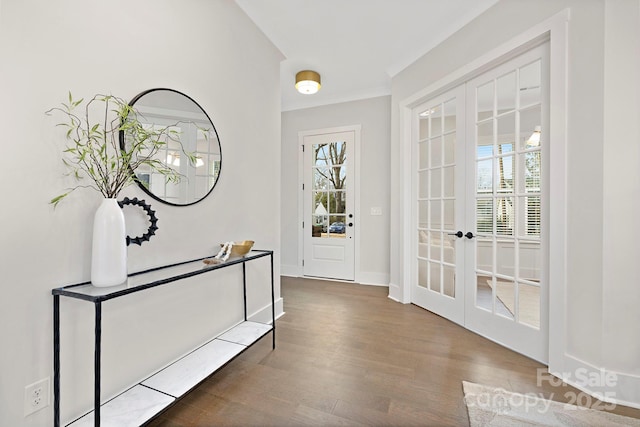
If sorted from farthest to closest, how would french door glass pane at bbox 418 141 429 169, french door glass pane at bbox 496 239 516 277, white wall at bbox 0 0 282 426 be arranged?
french door glass pane at bbox 418 141 429 169, french door glass pane at bbox 496 239 516 277, white wall at bbox 0 0 282 426

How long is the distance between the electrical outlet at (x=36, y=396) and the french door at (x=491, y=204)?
9.18 ft

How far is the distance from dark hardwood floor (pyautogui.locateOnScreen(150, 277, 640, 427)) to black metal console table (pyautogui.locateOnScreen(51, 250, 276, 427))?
17 centimetres

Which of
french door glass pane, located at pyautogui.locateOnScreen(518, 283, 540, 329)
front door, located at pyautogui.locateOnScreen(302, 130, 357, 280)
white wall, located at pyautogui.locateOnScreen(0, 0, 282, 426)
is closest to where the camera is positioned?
white wall, located at pyautogui.locateOnScreen(0, 0, 282, 426)

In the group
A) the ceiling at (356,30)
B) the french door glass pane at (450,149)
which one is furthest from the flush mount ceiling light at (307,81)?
the french door glass pane at (450,149)

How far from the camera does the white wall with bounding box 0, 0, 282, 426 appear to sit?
3.55 ft

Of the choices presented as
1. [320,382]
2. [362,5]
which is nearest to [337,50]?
[362,5]

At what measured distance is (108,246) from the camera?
1.23 metres

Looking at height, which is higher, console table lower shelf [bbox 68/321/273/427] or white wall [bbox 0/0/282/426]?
white wall [bbox 0/0/282/426]

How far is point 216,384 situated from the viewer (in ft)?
5.80

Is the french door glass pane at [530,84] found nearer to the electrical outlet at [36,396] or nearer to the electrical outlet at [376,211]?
the electrical outlet at [376,211]

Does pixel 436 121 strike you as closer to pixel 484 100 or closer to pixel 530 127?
pixel 484 100

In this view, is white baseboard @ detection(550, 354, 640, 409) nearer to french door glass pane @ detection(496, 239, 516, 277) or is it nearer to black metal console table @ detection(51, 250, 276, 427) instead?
french door glass pane @ detection(496, 239, 516, 277)

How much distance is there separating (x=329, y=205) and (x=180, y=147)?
9.38ft

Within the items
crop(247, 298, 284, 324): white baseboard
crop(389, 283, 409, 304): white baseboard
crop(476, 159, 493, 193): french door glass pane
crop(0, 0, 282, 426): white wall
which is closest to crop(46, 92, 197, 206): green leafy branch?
crop(0, 0, 282, 426): white wall
